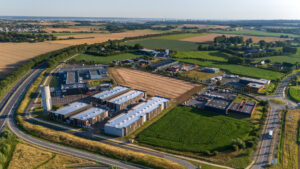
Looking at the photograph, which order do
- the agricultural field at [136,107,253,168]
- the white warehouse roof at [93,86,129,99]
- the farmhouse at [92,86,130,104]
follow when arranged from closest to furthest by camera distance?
the agricultural field at [136,107,253,168] → the farmhouse at [92,86,130,104] → the white warehouse roof at [93,86,129,99]

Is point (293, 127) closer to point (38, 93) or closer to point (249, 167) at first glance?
point (249, 167)

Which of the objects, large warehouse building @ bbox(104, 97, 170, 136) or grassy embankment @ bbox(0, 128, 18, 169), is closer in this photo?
grassy embankment @ bbox(0, 128, 18, 169)

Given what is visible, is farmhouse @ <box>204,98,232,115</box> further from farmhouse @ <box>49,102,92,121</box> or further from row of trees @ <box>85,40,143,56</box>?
row of trees @ <box>85,40,143,56</box>

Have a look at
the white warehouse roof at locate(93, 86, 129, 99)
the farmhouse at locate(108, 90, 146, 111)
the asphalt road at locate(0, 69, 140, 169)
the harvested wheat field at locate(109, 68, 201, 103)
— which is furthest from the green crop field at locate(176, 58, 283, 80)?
the asphalt road at locate(0, 69, 140, 169)

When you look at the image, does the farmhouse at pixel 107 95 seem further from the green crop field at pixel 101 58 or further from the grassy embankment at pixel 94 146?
the green crop field at pixel 101 58

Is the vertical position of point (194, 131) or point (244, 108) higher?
point (244, 108)

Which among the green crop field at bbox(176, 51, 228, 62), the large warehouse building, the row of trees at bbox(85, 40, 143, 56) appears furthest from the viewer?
the row of trees at bbox(85, 40, 143, 56)

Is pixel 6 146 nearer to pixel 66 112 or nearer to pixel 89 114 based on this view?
pixel 66 112

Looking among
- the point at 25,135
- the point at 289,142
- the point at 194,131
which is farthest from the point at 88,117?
the point at 289,142
